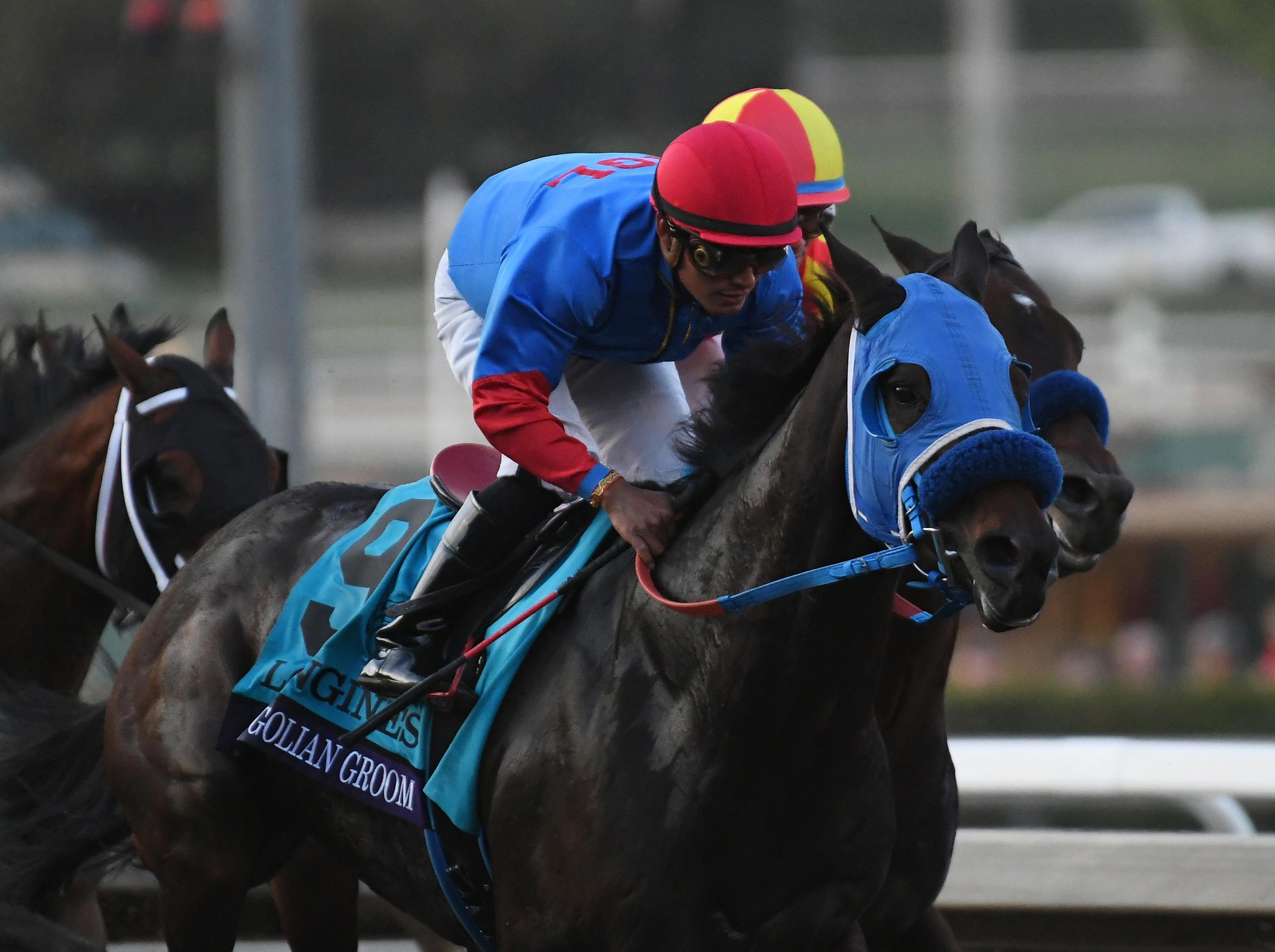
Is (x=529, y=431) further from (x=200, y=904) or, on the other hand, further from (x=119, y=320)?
(x=119, y=320)

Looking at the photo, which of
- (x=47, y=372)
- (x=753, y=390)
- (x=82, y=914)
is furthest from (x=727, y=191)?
(x=82, y=914)

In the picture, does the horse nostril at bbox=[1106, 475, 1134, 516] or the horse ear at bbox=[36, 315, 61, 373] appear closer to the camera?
the horse nostril at bbox=[1106, 475, 1134, 516]

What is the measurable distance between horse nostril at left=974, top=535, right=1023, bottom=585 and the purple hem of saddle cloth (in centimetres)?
123

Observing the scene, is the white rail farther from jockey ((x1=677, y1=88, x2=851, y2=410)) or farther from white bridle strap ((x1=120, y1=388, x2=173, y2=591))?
white bridle strap ((x1=120, y1=388, x2=173, y2=591))

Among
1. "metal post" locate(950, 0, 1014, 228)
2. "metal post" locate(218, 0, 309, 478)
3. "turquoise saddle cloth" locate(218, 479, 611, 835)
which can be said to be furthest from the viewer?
"metal post" locate(950, 0, 1014, 228)

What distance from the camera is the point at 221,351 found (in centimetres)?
458

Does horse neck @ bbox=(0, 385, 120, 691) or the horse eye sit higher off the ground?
the horse eye

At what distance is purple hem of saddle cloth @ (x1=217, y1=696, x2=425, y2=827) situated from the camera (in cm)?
329

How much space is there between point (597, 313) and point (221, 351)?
175 centimetres

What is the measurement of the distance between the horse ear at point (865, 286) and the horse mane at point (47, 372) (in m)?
2.48

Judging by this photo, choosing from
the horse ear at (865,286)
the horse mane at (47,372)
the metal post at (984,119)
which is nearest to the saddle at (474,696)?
the horse ear at (865,286)

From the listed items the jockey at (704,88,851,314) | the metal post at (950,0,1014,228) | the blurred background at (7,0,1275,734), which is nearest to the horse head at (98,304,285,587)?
the blurred background at (7,0,1275,734)

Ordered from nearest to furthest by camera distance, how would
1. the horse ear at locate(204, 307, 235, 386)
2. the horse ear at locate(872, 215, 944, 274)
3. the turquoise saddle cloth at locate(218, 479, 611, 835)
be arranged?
the turquoise saddle cloth at locate(218, 479, 611, 835)
the horse ear at locate(872, 215, 944, 274)
the horse ear at locate(204, 307, 235, 386)

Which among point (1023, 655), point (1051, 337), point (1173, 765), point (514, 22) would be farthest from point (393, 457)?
point (1051, 337)
